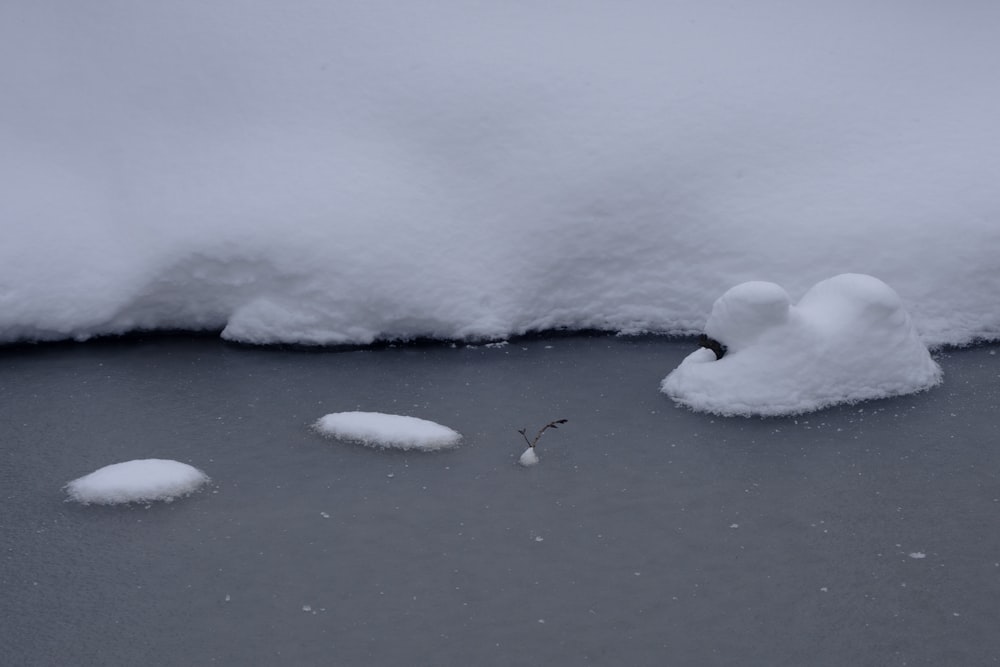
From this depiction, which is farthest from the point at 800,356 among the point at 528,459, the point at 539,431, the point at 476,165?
the point at 476,165

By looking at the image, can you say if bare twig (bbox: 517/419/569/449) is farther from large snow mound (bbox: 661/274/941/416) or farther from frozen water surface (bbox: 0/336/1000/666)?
large snow mound (bbox: 661/274/941/416)

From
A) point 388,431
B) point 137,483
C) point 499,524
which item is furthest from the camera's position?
point 388,431

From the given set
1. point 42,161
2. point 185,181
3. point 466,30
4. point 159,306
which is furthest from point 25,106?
point 466,30

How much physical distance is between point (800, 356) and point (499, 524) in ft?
11.1

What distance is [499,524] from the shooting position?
290 inches

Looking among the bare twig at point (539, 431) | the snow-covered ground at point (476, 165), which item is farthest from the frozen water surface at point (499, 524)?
the snow-covered ground at point (476, 165)

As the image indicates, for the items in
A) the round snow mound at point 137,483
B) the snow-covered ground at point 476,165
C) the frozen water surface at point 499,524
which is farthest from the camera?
the snow-covered ground at point 476,165

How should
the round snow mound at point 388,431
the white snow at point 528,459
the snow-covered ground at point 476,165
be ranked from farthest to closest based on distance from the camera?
the snow-covered ground at point 476,165
the round snow mound at point 388,431
the white snow at point 528,459

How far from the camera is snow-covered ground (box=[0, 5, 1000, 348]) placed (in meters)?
10.9

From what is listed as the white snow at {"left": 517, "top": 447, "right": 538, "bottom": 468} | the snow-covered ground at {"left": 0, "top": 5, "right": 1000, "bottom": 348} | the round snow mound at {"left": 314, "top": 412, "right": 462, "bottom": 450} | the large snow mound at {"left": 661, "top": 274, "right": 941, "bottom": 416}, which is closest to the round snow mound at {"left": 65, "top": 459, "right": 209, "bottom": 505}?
the round snow mound at {"left": 314, "top": 412, "right": 462, "bottom": 450}

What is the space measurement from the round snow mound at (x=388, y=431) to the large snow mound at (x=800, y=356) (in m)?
2.21

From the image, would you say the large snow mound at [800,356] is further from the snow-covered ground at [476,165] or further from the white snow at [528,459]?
the white snow at [528,459]

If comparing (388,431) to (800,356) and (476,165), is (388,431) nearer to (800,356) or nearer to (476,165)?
(800,356)

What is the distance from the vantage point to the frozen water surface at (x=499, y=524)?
613 cm
